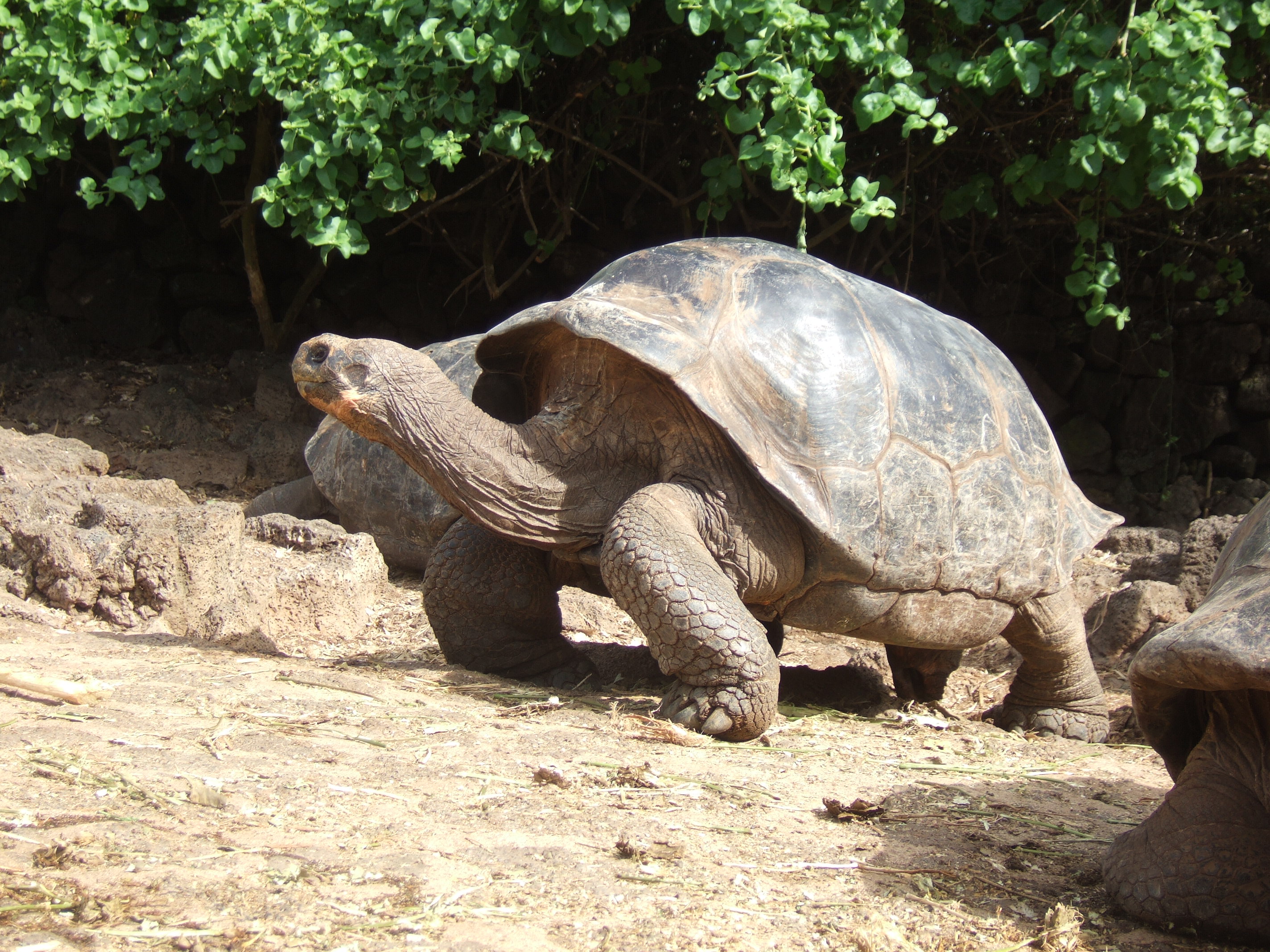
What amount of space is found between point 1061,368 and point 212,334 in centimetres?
549

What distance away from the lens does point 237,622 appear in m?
3.66

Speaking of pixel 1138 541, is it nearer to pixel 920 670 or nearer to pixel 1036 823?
pixel 920 670

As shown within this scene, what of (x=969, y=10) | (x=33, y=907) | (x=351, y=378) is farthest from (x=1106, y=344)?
(x=33, y=907)

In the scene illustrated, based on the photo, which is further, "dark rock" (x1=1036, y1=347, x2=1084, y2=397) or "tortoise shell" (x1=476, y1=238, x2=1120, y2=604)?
"dark rock" (x1=1036, y1=347, x2=1084, y2=397)

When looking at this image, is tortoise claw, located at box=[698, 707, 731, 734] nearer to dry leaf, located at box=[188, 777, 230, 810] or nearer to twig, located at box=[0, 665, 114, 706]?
dry leaf, located at box=[188, 777, 230, 810]

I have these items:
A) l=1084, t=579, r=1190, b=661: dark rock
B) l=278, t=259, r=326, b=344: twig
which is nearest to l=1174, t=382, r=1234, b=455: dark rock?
l=1084, t=579, r=1190, b=661: dark rock

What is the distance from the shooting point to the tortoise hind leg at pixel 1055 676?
11.5ft

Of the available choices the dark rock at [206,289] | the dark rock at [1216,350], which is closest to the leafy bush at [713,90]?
the dark rock at [1216,350]

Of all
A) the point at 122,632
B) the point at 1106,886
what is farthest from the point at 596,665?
the point at 1106,886

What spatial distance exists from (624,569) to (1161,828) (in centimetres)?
132

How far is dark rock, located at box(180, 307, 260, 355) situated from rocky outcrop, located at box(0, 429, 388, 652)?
3757mm

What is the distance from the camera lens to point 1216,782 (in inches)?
73.4

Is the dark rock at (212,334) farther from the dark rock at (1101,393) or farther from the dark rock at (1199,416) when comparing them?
the dark rock at (1199,416)

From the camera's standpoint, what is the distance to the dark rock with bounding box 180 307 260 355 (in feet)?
25.4
